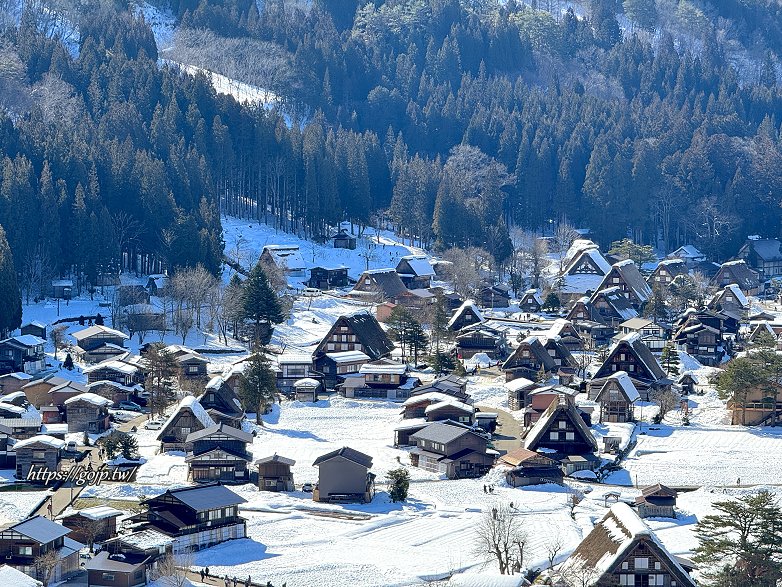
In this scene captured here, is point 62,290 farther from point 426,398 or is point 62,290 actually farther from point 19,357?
point 426,398

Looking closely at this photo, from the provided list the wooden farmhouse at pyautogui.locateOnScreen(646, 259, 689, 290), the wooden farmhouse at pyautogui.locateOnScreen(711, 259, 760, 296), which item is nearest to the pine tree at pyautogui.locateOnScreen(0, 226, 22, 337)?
the wooden farmhouse at pyautogui.locateOnScreen(646, 259, 689, 290)

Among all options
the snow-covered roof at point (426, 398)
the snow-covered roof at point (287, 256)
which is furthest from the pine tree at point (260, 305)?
the snow-covered roof at point (426, 398)

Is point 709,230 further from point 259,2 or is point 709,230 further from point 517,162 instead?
point 259,2

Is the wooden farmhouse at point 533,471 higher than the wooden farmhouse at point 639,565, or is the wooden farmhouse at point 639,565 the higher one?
the wooden farmhouse at point 639,565

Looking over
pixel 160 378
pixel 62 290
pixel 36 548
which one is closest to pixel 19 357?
pixel 160 378

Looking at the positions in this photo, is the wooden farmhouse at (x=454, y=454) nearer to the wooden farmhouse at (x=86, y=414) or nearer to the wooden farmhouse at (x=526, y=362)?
the wooden farmhouse at (x=86, y=414)
